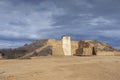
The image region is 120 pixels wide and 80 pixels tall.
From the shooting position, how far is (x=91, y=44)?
4022cm

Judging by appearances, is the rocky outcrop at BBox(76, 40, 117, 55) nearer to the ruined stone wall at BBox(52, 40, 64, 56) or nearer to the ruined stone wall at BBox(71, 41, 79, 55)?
the ruined stone wall at BBox(71, 41, 79, 55)

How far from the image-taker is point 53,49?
3544 cm

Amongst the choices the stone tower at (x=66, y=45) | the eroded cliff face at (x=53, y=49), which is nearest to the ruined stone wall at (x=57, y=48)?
the eroded cliff face at (x=53, y=49)

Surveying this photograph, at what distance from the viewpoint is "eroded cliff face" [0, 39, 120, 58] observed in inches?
1352

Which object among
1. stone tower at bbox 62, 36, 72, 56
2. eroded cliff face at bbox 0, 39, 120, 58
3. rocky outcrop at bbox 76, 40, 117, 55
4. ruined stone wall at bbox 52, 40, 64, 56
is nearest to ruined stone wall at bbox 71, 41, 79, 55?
eroded cliff face at bbox 0, 39, 120, 58

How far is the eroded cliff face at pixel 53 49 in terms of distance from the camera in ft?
113

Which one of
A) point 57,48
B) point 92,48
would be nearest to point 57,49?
point 57,48

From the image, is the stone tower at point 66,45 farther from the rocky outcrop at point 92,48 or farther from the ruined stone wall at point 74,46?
the ruined stone wall at point 74,46

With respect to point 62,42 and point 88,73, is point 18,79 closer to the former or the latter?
point 88,73

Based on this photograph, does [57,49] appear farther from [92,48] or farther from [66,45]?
[92,48]

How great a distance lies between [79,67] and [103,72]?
5.99 feet

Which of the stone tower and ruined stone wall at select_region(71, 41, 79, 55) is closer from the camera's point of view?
the stone tower

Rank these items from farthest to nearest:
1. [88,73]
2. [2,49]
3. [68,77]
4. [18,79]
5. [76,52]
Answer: [76,52] < [2,49] < [88,73] < [68,77] < [18,79]

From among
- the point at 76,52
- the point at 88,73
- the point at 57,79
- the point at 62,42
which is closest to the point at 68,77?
the point at 57,79
